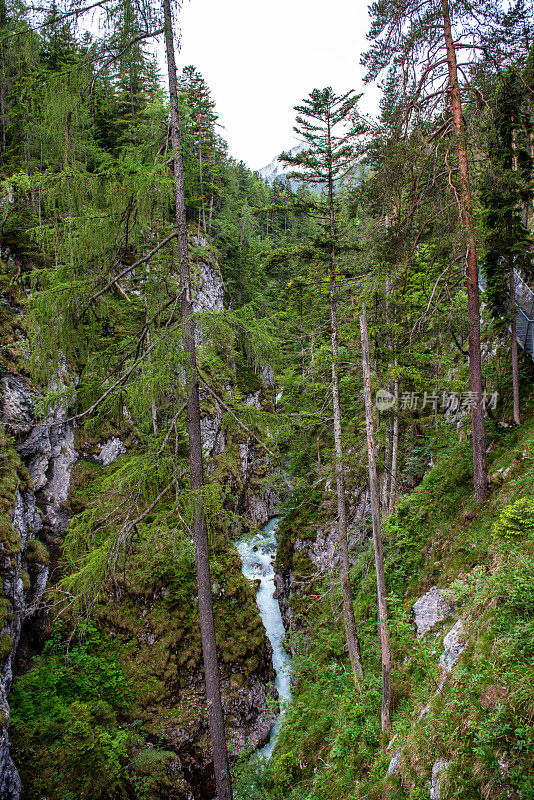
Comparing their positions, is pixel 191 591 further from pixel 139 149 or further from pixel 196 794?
pixel 139 149

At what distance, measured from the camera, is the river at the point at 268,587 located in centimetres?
1469

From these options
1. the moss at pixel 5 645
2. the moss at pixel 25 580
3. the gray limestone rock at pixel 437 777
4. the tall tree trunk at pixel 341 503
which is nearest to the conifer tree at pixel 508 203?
the tall tree trunk at pixel 341 503

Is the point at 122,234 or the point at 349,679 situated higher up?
the point at 122,234

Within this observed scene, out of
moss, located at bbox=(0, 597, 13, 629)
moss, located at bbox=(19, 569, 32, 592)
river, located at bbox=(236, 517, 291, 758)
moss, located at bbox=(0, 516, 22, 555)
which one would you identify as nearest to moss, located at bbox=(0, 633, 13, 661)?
moss, located at bbox=(0, 597, 13, 629)

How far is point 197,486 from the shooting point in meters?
5.97

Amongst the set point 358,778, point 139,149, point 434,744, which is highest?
point 139,149

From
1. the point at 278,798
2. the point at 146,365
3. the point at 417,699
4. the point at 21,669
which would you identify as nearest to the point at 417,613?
the point at 417,699

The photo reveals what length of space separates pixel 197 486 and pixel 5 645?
6.93 metres

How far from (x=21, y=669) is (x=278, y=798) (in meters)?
6.96

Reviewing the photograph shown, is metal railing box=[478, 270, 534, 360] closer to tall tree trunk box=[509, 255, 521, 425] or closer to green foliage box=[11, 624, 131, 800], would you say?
tall tree trunk box=[509, 255, 521, 425]

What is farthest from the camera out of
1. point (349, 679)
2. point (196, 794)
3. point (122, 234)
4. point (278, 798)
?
point (196, 794)

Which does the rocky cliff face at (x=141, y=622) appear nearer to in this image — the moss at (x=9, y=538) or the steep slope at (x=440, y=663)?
the moss at (x=9, y=538)

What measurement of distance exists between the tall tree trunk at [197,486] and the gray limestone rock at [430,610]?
4289mm

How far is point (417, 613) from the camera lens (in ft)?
27.1
